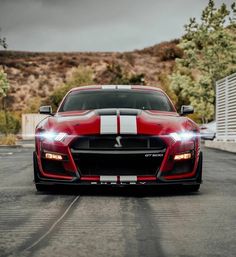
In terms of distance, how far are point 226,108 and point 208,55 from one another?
69.6 ft

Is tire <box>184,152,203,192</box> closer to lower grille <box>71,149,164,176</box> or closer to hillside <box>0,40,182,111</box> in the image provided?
lower grille <box>71,149,164,176</box>

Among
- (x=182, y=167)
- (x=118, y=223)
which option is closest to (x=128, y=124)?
(x=182, y=167)

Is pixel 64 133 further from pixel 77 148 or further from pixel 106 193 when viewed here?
pixel 106 193

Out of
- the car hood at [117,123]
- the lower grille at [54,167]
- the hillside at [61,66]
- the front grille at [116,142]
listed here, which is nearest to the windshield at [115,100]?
the car hood at [117,123]

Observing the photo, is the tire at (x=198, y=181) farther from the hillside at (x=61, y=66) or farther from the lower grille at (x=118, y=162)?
the hillside at (x=61, y=66)

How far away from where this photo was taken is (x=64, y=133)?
25.2 feet

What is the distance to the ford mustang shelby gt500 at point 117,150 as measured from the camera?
296 inches

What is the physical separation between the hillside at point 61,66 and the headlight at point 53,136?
77769mm

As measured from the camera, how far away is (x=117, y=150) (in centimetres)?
750

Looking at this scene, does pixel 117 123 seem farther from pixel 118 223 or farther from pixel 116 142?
pixel 118 223

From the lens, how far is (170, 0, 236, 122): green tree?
4866 centimetres

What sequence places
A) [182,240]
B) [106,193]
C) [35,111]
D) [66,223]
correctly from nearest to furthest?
[182,240] → [66,223] → [106,193] → [35,111]

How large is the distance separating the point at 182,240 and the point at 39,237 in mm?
1094

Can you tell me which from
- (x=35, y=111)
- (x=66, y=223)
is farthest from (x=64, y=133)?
(x=35, y=111)
